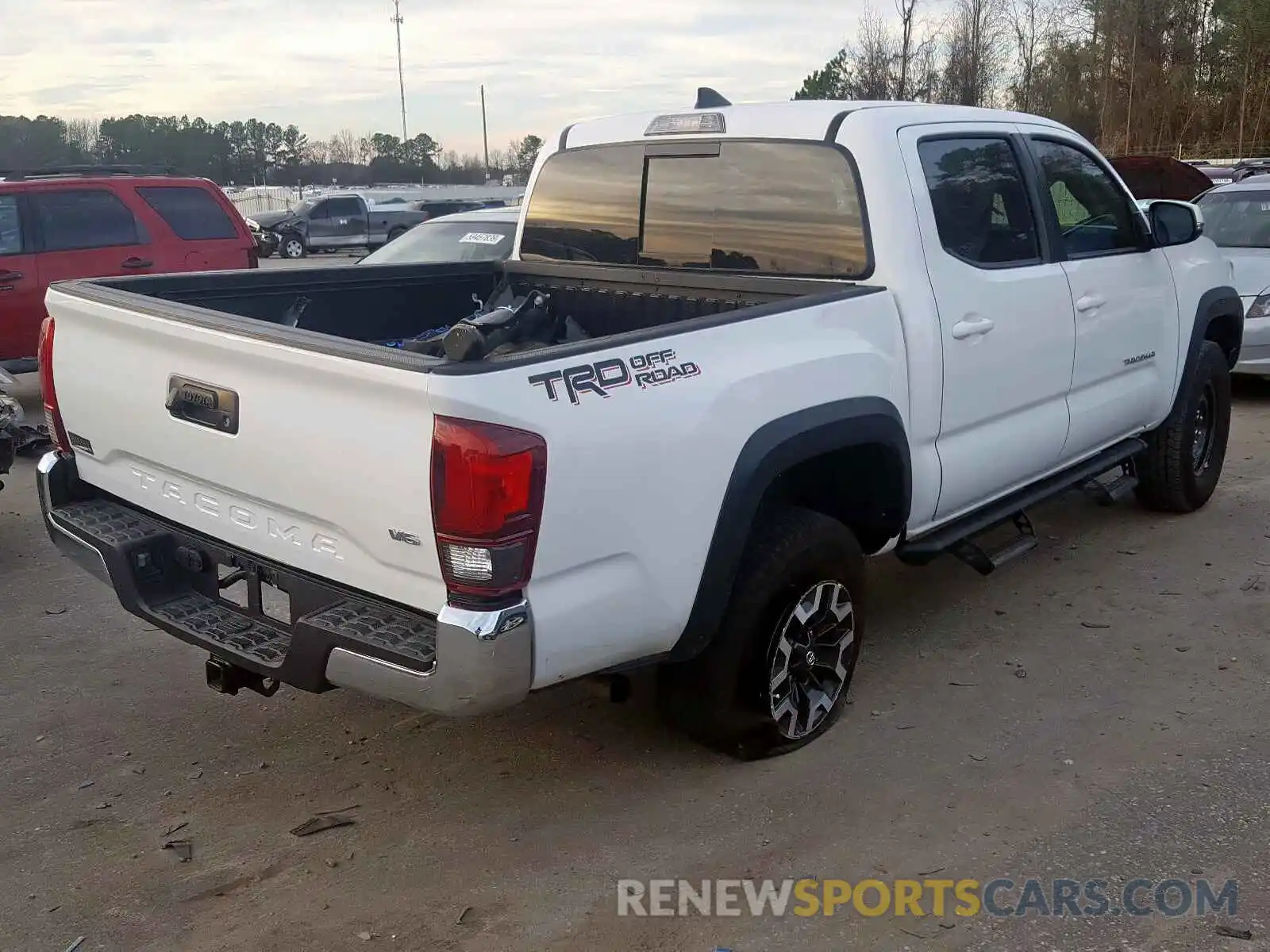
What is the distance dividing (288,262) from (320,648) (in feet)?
85.5

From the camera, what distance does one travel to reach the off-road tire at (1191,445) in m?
5.94

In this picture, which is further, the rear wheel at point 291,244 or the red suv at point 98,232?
the rear wheel at point 291,244

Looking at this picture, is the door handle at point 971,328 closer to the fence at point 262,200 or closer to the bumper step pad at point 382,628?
the bumper step pad at point 382,628

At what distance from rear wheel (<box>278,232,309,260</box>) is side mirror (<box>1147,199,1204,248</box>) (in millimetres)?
26870

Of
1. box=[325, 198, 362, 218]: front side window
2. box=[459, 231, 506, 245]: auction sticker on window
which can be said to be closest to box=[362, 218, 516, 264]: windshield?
box=[459, 231, 506, 245]: auction sticker on window

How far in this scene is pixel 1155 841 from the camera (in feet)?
10.8

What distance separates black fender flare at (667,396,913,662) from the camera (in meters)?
3.23

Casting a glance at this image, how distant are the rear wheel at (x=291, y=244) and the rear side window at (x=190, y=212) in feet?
65.0

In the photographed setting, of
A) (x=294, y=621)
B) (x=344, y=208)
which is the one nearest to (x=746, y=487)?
(x=294, y=621)

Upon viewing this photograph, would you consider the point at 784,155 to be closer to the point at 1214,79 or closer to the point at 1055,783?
the point at 1055,783

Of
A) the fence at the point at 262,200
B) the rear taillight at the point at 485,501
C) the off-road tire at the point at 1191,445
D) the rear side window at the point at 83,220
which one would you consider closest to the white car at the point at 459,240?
the rear side window at the point at 83,220

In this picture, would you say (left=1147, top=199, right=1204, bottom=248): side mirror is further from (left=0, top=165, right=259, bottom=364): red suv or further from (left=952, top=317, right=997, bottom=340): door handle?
(left=0, top=165, right=259, bottom=364): red suv

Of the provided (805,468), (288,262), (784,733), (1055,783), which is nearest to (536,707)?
(784,733)

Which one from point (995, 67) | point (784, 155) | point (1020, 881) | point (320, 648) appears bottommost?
point (1020, 881)
